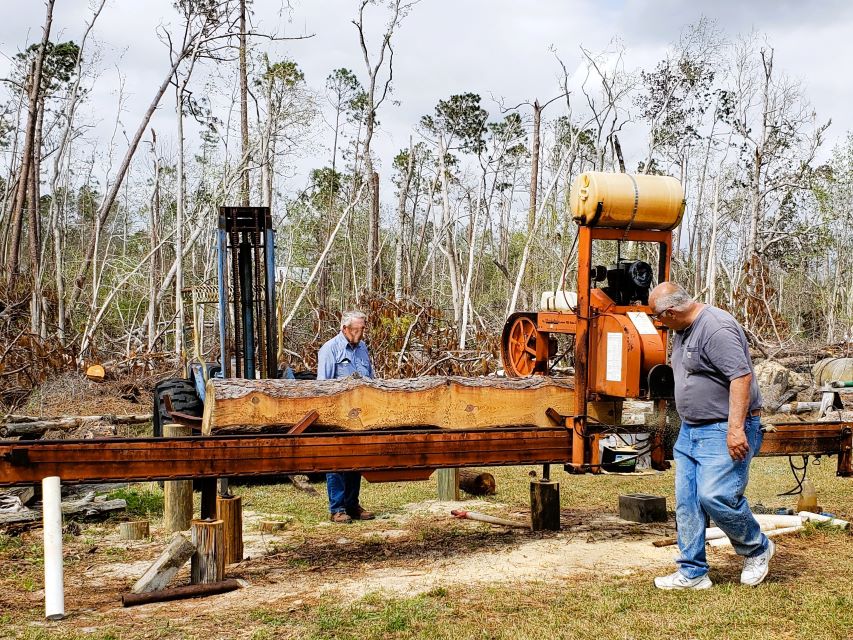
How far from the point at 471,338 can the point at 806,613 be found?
15636 millimetres

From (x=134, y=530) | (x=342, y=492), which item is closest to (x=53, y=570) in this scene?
(x=134, y=530)

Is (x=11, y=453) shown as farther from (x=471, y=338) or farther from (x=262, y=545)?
(x=471, y=338)

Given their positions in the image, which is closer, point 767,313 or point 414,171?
point 767,313

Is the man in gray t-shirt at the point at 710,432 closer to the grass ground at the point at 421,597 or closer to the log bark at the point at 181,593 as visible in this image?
the grass ground at the point at 421,597

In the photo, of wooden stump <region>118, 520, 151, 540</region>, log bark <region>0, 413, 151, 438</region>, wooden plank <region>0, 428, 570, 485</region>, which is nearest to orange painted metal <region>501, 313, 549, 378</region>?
wooden plank <region>0, 428, 570, 485</region>

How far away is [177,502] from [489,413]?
111 inches

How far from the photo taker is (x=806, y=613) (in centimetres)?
452

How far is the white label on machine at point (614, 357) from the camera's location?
5.82 metres

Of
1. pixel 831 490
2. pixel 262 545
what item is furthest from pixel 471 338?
pixel 262 545

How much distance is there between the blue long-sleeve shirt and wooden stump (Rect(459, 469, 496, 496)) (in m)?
1.92

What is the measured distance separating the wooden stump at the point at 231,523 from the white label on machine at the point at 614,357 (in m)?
2.80

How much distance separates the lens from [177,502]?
7.10 m

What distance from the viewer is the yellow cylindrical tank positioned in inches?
229

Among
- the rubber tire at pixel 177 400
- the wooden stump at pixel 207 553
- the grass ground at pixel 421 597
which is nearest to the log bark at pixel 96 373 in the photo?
the rubber tire at pixel 177 400
